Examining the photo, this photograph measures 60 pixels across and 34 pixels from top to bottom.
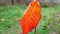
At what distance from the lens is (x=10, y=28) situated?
Result: 5.08 m

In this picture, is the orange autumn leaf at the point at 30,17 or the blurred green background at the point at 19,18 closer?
the orange autumn leaf at the point at 30,17

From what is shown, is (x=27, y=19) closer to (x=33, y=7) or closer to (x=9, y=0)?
(x=33, y=7)

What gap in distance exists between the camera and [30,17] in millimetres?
3654

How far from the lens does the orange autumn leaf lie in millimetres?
3594

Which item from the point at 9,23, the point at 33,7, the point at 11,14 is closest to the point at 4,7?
the point at 11,14

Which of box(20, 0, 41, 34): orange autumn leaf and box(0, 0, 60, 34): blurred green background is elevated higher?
box(20, 0, 41, 34): orange autumn leaf

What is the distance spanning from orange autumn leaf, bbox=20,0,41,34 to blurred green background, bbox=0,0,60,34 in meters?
0.97

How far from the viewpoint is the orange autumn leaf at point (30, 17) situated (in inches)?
141

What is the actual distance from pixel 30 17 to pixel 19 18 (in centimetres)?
203

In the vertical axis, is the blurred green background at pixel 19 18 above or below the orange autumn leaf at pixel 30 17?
below

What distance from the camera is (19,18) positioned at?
5.66 meters

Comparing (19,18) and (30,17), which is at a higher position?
(30,17)

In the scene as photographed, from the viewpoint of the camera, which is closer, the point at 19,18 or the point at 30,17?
the point at 30,17

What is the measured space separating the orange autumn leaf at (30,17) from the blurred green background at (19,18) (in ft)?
3.20
